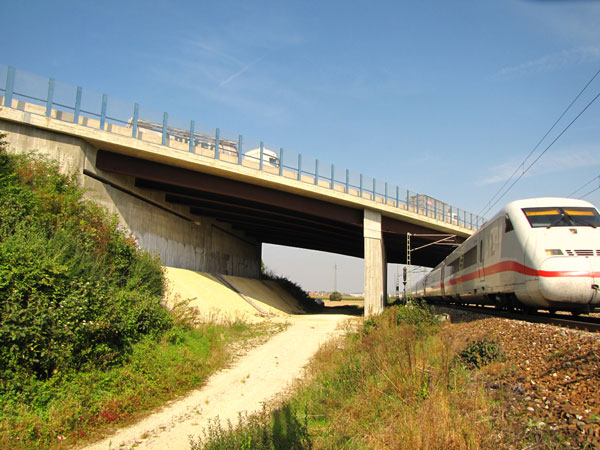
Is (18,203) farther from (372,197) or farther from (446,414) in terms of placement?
(372,197)

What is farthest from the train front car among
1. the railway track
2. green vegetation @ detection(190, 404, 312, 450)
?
green vegetation @ detection(190, 404, 312, 450)

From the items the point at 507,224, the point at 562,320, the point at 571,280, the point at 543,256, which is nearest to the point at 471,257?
the point at 507,224

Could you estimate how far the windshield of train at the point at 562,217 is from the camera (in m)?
11.4

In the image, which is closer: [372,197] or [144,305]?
[144,305]

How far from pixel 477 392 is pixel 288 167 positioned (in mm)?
19859

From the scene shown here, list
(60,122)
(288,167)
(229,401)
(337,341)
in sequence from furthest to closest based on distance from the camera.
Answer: (288,167) < (60,122) < (337,341) < (229,401)

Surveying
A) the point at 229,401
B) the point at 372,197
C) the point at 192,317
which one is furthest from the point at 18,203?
the point at 372,197

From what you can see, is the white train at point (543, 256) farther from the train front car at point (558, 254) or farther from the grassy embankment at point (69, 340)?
the grassy embankment at point (69, 340)

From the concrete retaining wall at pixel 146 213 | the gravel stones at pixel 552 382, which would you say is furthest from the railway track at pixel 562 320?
the concrete retaining wall at pixel 146 213

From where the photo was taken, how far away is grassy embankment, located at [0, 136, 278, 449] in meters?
7.97

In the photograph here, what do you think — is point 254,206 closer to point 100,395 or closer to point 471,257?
point 471,257

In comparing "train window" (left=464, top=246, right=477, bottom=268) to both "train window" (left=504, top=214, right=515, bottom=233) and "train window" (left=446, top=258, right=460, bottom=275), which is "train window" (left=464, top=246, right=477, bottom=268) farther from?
"train window" (left=504, top=214, right=515, bottom=233)

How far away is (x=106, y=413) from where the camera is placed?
27.5 feet

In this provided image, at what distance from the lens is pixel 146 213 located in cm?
2316
